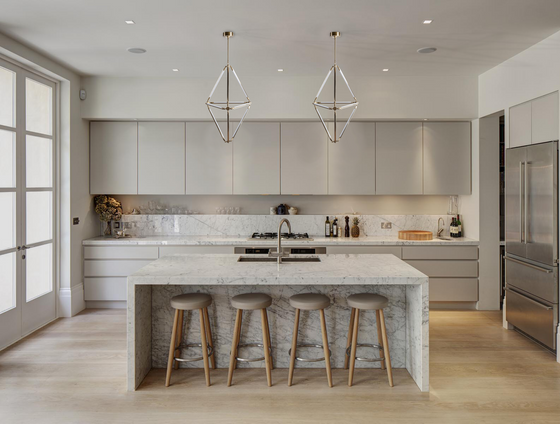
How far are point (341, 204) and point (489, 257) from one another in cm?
187

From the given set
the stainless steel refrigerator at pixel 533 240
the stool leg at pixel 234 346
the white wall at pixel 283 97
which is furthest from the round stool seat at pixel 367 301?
the white wall at pixel 283 97

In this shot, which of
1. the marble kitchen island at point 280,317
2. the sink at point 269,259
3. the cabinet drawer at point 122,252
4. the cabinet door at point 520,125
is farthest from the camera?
the cabinet drawer at point 122,252

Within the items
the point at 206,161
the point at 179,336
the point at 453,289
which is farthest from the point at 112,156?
the point at 453,289

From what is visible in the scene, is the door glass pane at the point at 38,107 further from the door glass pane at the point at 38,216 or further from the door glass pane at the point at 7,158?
the door glass pane at the point at 38,216

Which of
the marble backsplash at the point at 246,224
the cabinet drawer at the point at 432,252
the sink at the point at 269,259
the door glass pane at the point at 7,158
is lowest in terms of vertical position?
the cabinet drawer at the point at 432,252

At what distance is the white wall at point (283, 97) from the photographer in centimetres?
506

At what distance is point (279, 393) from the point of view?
2.94 meters

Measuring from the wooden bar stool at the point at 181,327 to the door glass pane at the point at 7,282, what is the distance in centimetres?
177

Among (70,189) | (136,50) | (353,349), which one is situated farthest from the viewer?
(70,189)

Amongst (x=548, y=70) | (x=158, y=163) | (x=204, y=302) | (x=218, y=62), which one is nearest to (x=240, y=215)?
(x=158, y=163)

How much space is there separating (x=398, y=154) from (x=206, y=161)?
234 centimetres

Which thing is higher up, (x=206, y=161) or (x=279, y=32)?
(x=279, y=32)

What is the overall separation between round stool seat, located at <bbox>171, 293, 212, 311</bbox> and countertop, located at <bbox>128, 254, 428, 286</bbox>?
Result: 20 cm

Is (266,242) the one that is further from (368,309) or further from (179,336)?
(368,309)
